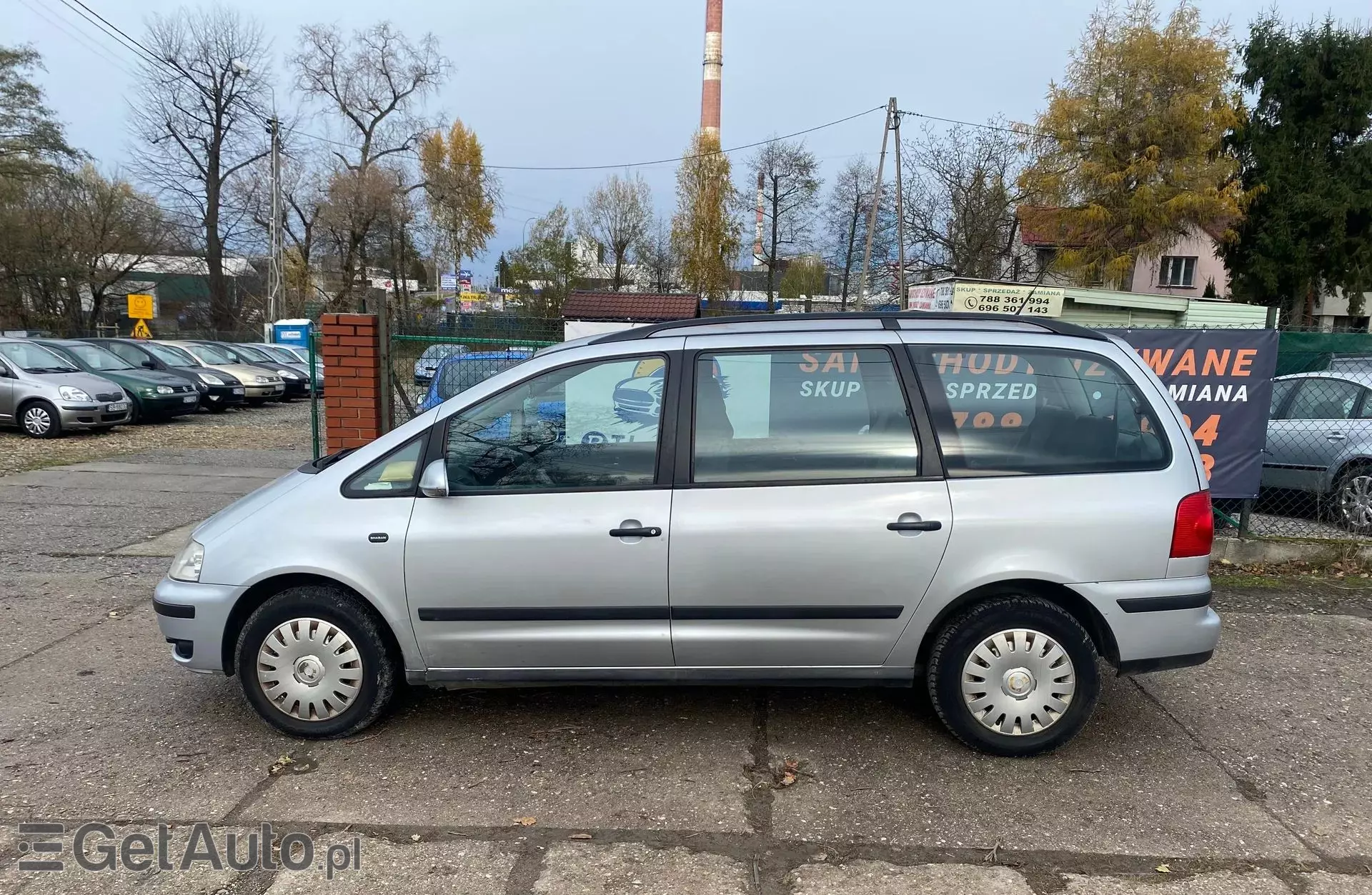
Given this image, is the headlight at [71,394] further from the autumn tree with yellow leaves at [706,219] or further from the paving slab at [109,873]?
the autumn tree with yellow leaves at [706,219]

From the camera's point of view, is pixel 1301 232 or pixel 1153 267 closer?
pixel 1301 232

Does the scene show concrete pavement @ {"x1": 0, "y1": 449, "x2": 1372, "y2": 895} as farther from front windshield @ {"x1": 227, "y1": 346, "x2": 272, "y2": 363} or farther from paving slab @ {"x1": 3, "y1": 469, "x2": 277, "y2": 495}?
front windshield @ {"x1": 227, "y1": 346, "x2": 272, "y2": 363}

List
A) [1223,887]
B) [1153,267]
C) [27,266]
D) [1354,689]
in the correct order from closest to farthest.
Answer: [1223,887] < [1354,689] < [27,266] < [1153,267]

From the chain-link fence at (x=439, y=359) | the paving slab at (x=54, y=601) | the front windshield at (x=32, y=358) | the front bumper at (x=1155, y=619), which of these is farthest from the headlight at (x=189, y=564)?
the front windshield at (x=32, y=358)

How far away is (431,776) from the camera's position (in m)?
3.42

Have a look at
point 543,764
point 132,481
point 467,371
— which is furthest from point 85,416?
point 543,764

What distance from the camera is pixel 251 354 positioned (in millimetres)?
22797

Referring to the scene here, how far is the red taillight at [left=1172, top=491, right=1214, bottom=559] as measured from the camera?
3447 mm

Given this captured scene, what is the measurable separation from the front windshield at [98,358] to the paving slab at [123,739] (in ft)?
41.2

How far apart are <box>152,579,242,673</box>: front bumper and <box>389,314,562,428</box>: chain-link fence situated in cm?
333

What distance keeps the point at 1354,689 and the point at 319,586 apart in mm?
5145

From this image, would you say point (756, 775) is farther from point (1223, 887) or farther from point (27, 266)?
point (27, 266)

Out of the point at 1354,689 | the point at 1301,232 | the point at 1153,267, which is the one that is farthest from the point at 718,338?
the point at 1153,267

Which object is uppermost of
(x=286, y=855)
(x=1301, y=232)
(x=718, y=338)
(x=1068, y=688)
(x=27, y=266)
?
(x=1301, y=232)
